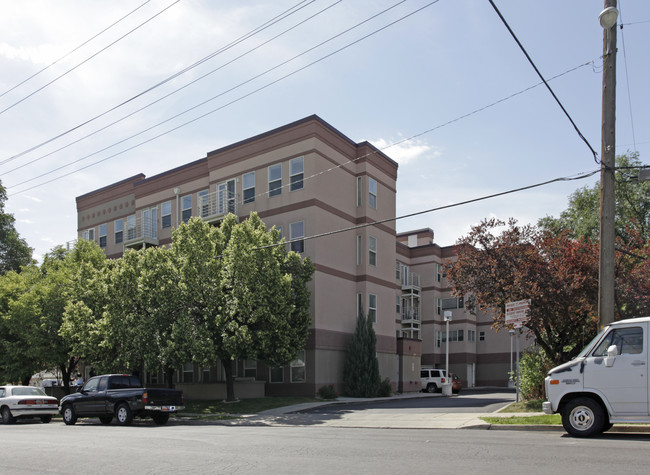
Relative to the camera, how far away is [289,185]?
102ft

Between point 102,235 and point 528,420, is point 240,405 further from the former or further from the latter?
point 102,235

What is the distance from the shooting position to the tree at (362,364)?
30.2 metres

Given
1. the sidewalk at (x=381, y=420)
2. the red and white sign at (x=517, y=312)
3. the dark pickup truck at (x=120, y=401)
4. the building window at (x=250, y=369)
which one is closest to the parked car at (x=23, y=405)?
the dark pickup truck at (x=120, y=401)

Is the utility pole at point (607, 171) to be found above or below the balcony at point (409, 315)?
above

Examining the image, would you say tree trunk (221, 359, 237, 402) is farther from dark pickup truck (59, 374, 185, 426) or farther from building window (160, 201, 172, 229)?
building window (160, 201, 172, 229)

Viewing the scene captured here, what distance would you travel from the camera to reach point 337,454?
399 inches

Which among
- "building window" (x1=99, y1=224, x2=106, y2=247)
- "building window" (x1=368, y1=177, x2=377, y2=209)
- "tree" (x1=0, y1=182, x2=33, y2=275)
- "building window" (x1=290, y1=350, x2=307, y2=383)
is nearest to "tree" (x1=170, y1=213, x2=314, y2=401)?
"building window" (x1=290, y1=350, x2=307, y2=383)

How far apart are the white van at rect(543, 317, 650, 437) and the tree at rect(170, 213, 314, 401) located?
1355cm

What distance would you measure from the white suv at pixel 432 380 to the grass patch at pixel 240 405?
1600 centimetres

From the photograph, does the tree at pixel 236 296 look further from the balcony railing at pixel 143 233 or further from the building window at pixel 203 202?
the balcony railing at pixel 143 233

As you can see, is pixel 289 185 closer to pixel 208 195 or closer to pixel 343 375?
pixel 208 195

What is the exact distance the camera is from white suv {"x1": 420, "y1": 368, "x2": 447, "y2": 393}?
1632 inches

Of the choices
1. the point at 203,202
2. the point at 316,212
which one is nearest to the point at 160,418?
the point at 316,212

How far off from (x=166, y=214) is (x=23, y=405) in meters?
17.1
